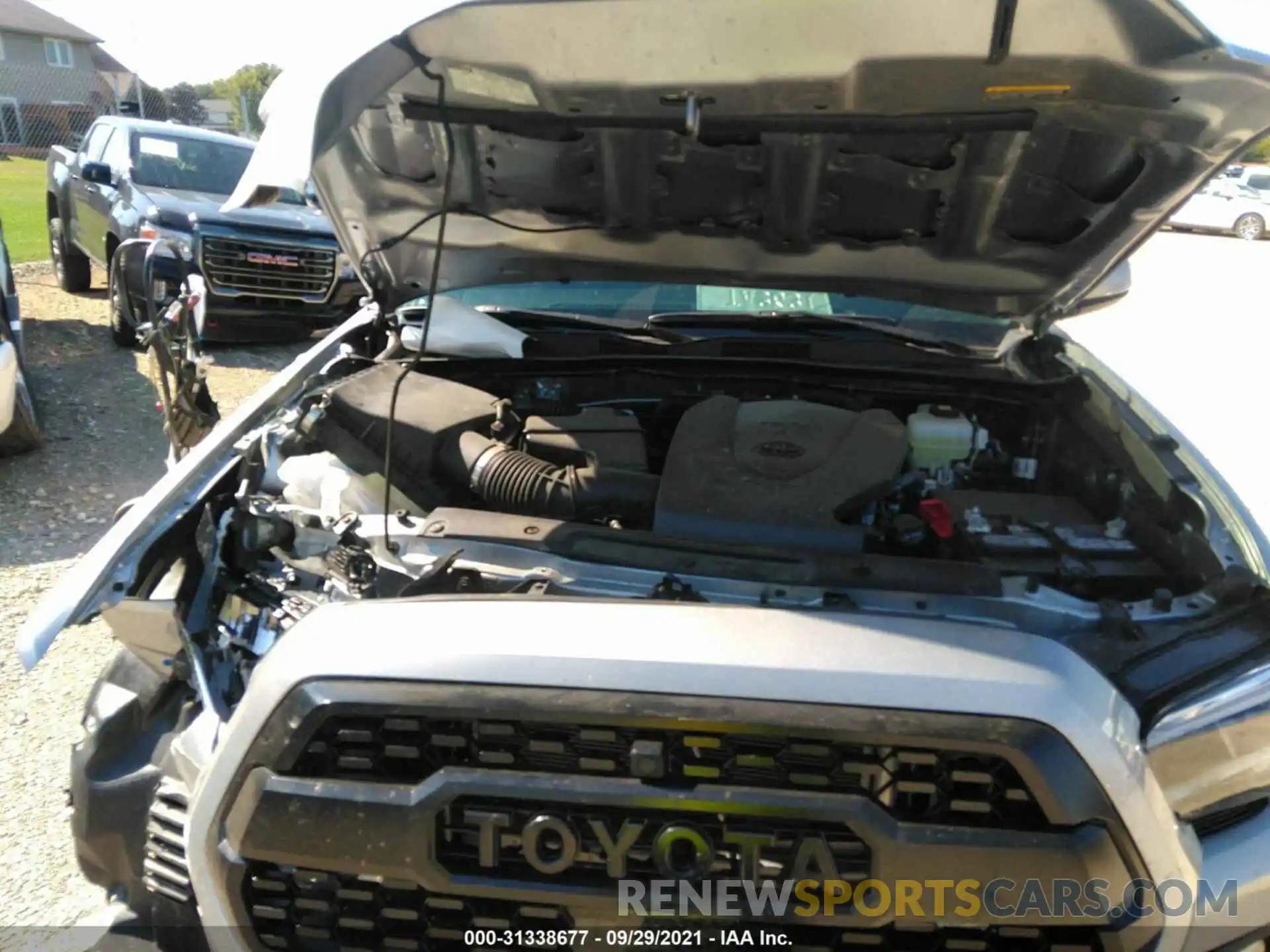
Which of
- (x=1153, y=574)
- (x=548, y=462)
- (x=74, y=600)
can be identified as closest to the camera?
(x=74, y=600)

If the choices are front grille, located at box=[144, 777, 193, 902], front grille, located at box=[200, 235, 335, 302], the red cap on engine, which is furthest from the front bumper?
front grille, located at box=[200, 235, 335, 302]

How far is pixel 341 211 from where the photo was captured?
2.82 metres

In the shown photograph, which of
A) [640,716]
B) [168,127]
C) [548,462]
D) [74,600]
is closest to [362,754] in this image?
[640,716]

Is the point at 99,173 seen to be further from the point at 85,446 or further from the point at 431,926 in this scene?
the point at 431,926

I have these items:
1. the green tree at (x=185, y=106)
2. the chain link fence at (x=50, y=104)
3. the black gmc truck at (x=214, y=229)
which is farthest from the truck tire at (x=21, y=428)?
the green tree at (x=185, y=106)

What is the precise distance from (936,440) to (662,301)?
1064 millimetres

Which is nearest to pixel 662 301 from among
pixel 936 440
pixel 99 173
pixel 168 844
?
pixel 936 440

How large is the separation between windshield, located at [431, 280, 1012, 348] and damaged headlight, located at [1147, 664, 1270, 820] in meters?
1.63

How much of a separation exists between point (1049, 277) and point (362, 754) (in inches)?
92.5

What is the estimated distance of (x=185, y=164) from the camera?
9.20 meters

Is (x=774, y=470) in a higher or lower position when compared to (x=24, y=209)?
higher

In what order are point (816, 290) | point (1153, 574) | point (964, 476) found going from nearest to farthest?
1. point (1153, 574)
2. point (964, 476)
3. point (816, 290)

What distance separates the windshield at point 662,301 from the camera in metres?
3.05

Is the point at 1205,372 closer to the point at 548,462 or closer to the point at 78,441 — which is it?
the point at 548,462
